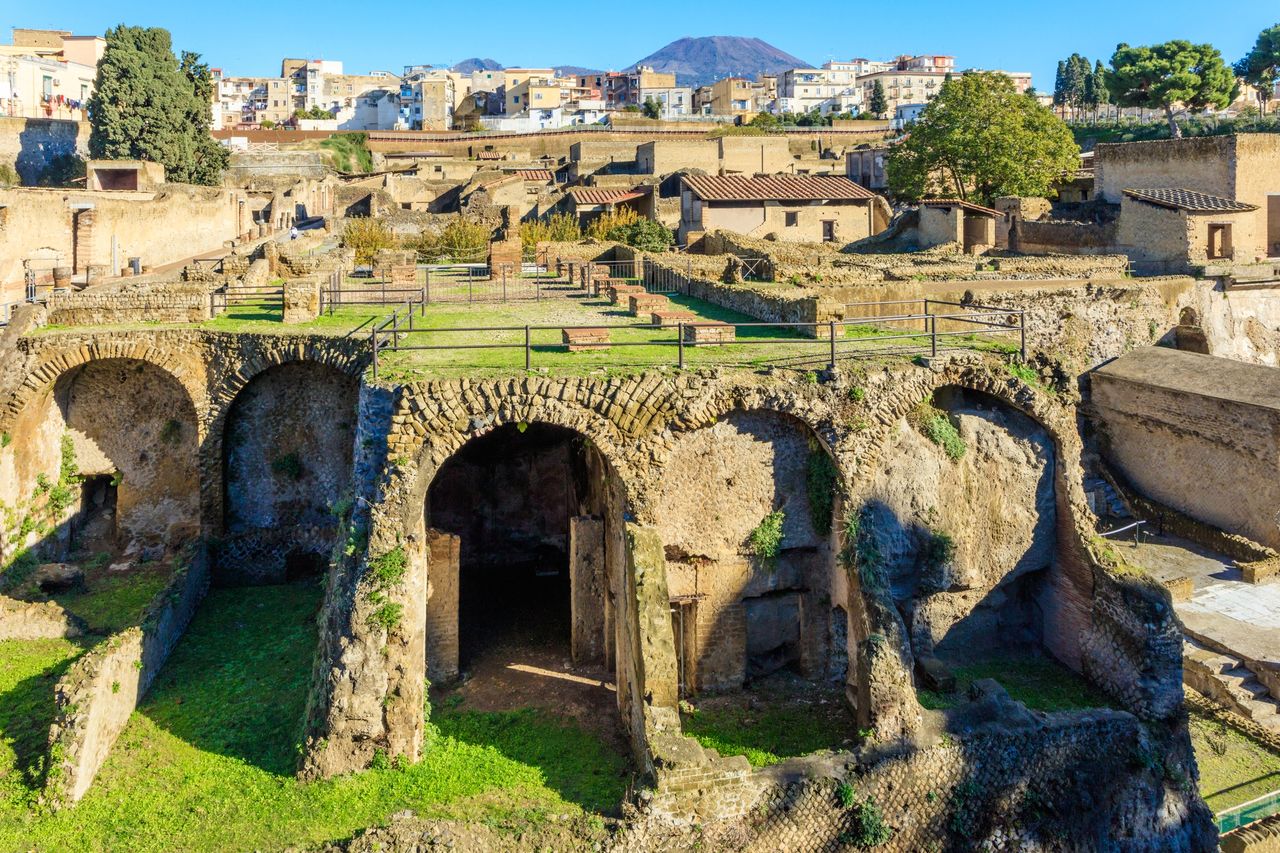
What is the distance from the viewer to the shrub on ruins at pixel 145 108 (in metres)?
51.2

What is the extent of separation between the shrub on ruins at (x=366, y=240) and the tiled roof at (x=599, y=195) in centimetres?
1071

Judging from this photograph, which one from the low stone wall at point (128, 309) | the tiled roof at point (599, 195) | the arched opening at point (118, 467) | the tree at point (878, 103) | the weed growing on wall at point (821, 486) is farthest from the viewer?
the tree at point (878, 103)

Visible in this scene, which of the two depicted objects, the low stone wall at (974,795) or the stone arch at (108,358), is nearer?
the low stone wall at (974,795)

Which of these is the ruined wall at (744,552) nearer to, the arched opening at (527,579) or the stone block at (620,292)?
the arched opening at (527,579)

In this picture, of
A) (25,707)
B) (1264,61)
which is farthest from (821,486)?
(1264,61)

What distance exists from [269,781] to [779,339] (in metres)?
9.26

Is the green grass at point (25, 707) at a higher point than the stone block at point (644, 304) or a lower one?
lower

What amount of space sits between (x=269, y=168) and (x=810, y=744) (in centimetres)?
6041

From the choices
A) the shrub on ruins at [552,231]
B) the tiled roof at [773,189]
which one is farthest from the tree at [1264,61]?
the shrub on ruins at [552,231]

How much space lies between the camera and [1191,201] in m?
31.2

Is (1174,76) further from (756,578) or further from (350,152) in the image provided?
(756,578)

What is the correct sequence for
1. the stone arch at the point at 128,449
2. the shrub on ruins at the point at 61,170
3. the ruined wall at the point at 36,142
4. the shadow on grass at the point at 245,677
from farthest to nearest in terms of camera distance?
the shrub on ruins at the point at 61,170 < the ruined wall at the point at 36,142 < the stone arch at the point at 128,449 < the shadow on grass at the point at 245,677

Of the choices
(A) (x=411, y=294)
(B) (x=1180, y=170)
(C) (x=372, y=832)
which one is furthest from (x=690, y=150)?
(C) (x=372, y=832)

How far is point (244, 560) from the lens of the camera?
722 inches
